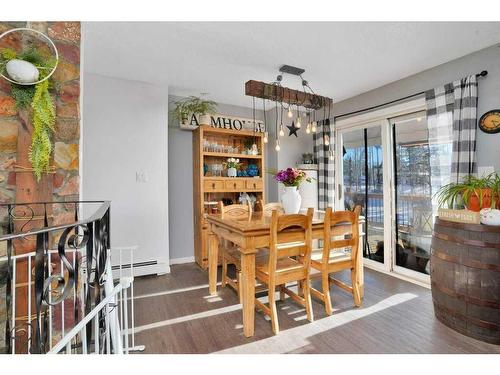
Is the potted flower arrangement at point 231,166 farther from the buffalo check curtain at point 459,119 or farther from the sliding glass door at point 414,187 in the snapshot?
the buffalo check curtain at point 459,119

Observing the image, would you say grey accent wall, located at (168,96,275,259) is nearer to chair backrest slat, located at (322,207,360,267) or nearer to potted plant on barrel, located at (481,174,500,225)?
chair backrest slat, located at (322,207,360,267)

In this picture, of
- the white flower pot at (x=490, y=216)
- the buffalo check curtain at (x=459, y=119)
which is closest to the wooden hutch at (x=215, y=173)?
the buffalo check curtain at (x=459, y=119)

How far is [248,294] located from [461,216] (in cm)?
179

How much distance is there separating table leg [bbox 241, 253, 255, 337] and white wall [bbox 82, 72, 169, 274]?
173 centimetres

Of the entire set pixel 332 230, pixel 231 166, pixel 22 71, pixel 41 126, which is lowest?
pixel 332 230

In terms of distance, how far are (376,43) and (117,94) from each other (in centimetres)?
289

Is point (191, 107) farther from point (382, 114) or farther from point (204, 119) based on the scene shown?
point (382, 114)

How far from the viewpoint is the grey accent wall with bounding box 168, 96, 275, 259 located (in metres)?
3.64

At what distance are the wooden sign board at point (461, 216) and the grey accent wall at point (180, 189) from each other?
3.03 metres

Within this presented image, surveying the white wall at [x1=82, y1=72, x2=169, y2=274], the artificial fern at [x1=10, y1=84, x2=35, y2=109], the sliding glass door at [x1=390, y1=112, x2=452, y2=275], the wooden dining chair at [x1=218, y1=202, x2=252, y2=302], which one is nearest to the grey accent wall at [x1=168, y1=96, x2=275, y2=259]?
the white wall at [x1=82, y1=72, x2=169, y2=274]

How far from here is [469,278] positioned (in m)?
1.83

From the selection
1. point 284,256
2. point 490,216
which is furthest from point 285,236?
point 490,216
